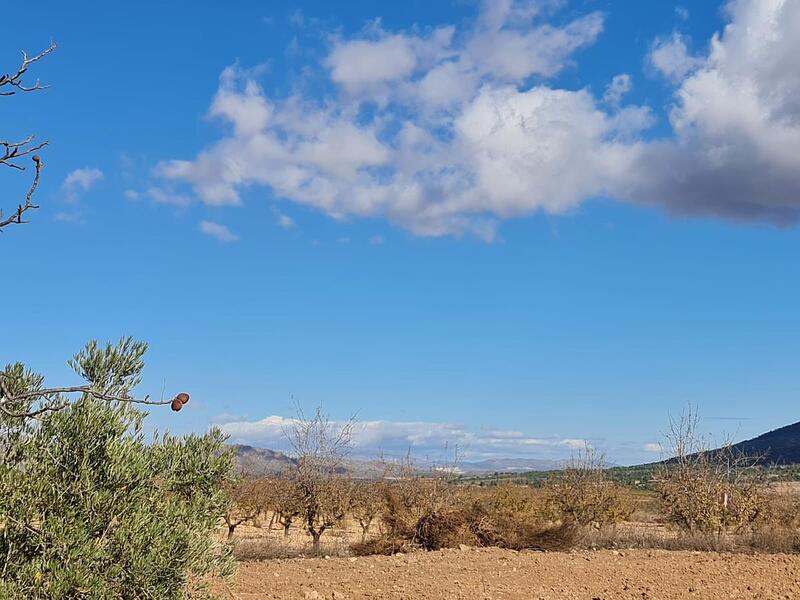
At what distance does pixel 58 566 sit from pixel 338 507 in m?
22.5

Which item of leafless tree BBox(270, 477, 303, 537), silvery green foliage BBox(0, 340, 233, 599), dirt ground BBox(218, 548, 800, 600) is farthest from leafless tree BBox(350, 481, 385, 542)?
silvery green foliage BBox(0, 340, 233, 599)

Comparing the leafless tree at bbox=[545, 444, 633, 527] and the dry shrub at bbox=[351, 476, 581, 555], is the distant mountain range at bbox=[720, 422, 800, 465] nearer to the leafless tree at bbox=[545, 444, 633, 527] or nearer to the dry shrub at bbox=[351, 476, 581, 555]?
the leafless tree at bbox=[545, 444, 633, 527]

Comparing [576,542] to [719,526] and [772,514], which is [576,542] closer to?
[719,526]

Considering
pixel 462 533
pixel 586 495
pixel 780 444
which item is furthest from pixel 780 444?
pixel 462 533

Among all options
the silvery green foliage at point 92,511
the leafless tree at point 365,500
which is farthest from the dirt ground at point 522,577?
the leafless tree at point 365,500

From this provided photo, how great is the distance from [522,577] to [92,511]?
8.93 m

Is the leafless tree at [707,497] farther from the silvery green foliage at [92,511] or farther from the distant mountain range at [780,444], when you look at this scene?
the distant mountain range at [780,444]

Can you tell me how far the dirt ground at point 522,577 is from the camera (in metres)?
11.8

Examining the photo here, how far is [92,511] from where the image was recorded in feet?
19.5

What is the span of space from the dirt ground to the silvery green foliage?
4.99 meters

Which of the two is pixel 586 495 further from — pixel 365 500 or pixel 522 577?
pixel 522 577

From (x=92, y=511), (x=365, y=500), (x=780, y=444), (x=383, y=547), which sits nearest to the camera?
(x=92, y=511)

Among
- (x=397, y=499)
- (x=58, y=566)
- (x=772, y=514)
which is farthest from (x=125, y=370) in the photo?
(x=772, y=514)

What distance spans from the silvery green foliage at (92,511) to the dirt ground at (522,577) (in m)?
4.99
